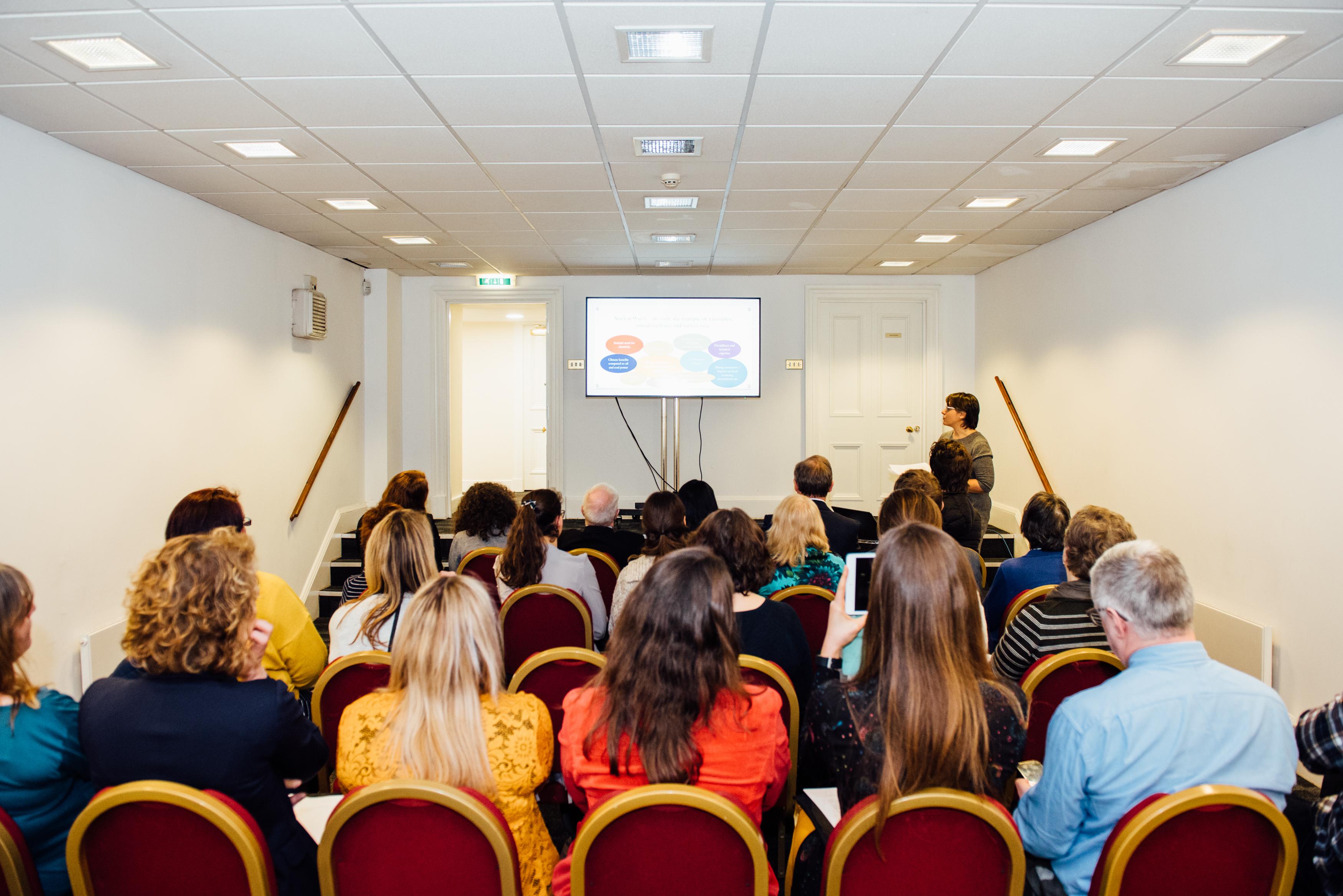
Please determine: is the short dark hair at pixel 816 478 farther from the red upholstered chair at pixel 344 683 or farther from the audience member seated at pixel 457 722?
the audience member seated at pixel 457 722

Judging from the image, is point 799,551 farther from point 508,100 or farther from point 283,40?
point 283,40

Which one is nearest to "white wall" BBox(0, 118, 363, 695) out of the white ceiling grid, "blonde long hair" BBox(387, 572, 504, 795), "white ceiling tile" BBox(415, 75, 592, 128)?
the white ceiling grid

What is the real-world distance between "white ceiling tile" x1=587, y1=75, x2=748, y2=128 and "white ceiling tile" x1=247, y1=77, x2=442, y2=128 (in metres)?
0.77

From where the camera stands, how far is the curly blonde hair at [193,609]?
1521mm

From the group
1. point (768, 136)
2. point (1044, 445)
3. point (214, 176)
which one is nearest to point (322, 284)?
point (214, 176)

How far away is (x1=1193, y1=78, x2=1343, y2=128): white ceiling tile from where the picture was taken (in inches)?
117

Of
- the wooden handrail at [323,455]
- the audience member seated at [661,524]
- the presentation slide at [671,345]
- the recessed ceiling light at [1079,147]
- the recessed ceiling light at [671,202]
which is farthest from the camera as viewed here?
the presentation slide at [671,345]

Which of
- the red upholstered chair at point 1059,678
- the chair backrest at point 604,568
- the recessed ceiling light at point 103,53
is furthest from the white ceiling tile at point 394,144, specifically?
the red upholstered chair at point 1059,678

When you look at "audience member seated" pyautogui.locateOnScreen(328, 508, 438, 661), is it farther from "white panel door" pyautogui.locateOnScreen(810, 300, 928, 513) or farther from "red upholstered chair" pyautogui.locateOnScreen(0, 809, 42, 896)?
"white panel door" pyautogui.locateOnScreen(810, 300, 928, 513)

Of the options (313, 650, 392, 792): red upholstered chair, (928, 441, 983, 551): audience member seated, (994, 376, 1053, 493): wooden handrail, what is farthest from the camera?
(994, 376, 1053, 493): wooden handrail

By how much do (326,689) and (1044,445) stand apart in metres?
5.71

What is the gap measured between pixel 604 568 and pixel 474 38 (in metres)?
2.36

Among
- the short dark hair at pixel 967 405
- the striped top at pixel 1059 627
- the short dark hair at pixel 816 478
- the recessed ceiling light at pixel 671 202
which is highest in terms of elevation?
the recessed ceiling light at pixel 671 202

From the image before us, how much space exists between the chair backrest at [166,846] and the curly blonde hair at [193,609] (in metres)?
0.27
